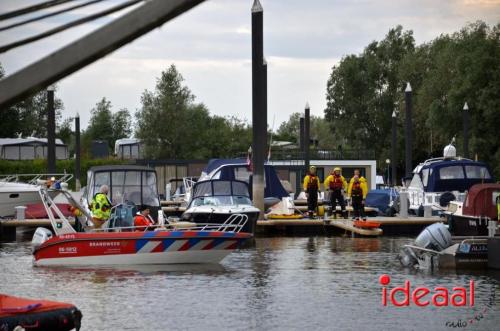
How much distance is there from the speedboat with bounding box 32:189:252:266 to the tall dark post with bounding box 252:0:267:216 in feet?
37.1

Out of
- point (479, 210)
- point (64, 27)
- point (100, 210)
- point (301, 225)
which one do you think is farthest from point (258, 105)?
point (64, 27)

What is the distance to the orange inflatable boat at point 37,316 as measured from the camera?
13367mm

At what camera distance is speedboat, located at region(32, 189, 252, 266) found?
2586 centimetres

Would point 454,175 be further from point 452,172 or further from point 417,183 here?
point 417,183

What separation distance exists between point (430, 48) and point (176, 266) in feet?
229

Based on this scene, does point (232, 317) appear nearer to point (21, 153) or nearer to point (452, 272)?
point (452, 272)

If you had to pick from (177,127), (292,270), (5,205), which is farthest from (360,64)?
(292,270)

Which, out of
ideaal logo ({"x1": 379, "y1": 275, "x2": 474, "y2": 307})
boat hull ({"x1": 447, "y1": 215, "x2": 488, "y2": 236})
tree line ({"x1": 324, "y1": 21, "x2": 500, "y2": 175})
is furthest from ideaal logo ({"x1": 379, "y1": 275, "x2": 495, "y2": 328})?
tree line ({"x1": 324, "y1": 21, "x2": 500, "y2": 175})

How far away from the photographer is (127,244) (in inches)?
1020

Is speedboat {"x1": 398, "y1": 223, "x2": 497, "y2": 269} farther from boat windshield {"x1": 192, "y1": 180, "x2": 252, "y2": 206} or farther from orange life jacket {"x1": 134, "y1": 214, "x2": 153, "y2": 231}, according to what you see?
boat windshield {"x1": 192, "y1": 180, "x2": 252, "y2": 206}

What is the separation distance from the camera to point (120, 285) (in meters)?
23.5

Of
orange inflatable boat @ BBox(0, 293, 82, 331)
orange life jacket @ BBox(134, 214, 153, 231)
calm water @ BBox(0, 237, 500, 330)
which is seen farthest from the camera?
orange life jacket @ BBox(134, 214, 153, 231)

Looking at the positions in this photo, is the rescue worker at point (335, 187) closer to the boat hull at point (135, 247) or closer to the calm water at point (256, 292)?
the calm water at point (256, 292)

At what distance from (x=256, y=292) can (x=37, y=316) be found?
9.36m
